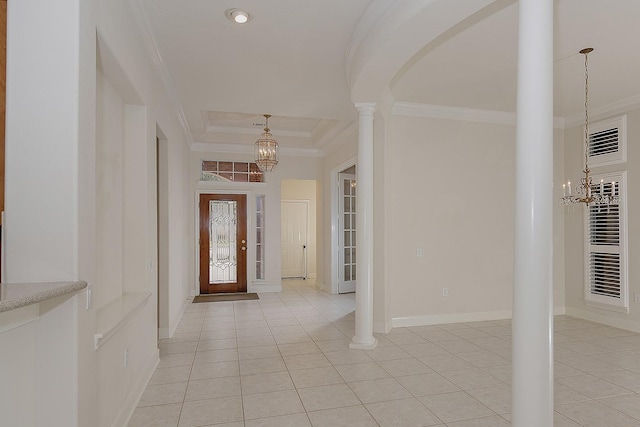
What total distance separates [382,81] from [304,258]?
21.8 ft

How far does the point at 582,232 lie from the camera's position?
5.62 meters

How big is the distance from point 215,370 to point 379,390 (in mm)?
1510

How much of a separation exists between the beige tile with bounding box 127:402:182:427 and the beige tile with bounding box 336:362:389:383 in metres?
1.41

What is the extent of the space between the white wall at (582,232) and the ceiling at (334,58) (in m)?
0.45

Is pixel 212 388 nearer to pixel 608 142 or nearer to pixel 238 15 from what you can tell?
pixel 238 15

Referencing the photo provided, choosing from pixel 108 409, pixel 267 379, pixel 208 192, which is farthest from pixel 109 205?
pixel 208 192

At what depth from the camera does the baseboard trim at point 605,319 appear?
16.3ft

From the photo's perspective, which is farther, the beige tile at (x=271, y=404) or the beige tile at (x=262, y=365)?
the beige tile at (x=262, y=365)

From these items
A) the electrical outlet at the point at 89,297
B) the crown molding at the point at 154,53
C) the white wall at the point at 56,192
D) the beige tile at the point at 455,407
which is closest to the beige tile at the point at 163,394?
the white wall at the point at 56,192

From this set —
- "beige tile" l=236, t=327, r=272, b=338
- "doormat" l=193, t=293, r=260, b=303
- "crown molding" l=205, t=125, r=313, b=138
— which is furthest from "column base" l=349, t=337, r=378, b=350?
"crown molding" l=205, t=125, r=313, b=138

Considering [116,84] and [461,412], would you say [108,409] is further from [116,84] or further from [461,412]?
[461,412]

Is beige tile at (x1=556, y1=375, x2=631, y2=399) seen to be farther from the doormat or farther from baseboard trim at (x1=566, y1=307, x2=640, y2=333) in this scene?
the doormat

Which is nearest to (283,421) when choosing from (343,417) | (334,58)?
(343,417)

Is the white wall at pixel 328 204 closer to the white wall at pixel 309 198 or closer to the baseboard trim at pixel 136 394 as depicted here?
the white wall at pixel 309 198
